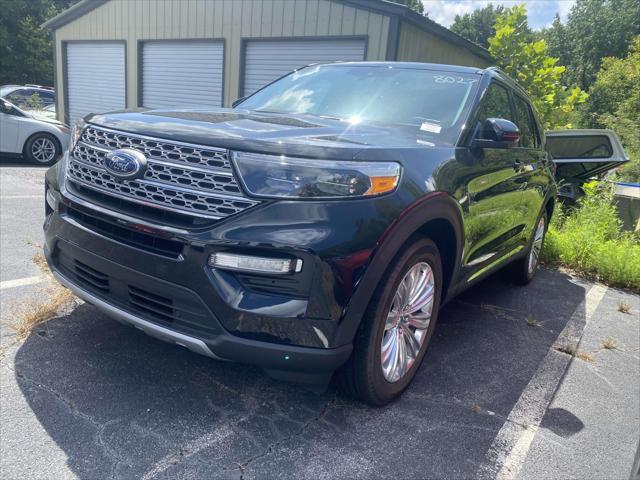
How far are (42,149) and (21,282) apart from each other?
748 centimetres

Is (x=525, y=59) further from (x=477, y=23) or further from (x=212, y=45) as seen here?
(x=477, y=23)

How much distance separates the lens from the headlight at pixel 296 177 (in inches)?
80.2

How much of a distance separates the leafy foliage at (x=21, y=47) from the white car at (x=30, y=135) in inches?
919

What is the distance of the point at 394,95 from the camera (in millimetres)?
3355

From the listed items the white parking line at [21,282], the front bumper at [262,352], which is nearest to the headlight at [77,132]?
the front bumper at [262,352]

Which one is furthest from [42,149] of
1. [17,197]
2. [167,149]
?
[167,149]

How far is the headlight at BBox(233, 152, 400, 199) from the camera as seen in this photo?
2.04 metres

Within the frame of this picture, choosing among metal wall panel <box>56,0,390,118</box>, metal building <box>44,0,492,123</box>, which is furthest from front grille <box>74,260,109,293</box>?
metal wall panel <box>56,0,390,118</box>

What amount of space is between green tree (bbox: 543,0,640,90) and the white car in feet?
128

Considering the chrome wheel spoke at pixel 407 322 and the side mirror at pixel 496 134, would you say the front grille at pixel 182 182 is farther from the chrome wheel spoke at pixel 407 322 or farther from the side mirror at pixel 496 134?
the side mirror at pixel 496 134

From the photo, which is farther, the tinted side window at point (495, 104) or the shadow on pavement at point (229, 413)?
the tinted side window at point (495, 104)

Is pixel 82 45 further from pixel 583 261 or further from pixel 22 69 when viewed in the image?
pixel 22 69

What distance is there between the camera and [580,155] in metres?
7.67

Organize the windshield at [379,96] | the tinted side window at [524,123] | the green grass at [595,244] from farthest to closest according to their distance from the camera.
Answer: the green grass at [595,244] < the tinted side window at [524,123] < the windshield at [379,96]
